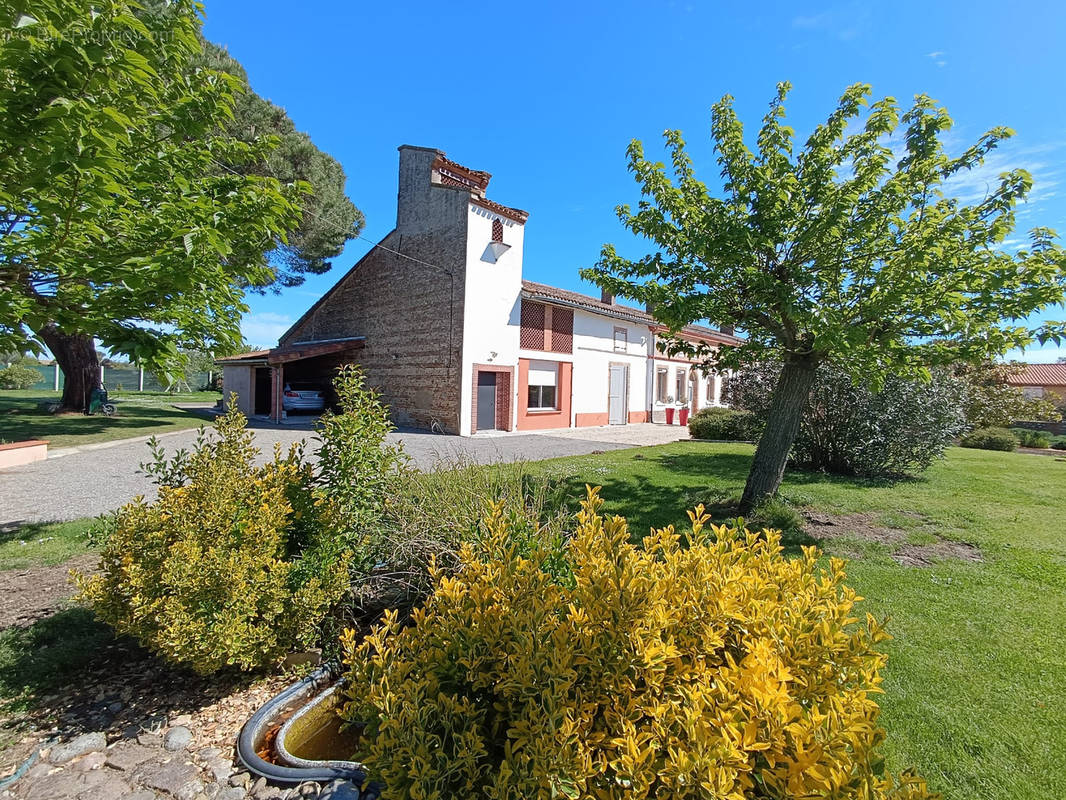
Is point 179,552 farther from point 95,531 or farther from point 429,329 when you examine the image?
point 429,329

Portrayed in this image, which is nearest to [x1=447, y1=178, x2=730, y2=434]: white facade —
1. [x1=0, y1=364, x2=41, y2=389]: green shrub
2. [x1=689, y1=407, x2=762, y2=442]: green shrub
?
[x1=689, y1=407, x2=762, y2=442]: green shrub

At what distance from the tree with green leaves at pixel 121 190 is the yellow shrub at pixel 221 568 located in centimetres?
116

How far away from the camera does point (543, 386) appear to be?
20.1 m

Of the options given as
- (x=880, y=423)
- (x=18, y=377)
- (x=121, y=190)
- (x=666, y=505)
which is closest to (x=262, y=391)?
(x=666, y=505)

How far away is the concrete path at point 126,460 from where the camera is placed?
6840 mm

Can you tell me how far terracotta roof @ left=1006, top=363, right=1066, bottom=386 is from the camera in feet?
127

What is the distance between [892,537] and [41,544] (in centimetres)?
988

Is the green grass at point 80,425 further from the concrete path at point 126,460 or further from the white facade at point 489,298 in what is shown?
the white facade at point 489,298

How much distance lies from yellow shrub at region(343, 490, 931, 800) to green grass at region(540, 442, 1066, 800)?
47.0 inches

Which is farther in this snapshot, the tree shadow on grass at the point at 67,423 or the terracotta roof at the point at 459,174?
the terracotta roof at the point at 459,174

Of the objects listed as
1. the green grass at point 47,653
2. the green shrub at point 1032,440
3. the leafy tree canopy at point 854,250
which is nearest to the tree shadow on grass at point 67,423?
the green grass at point 47,653

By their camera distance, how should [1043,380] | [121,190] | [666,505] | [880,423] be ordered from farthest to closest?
[1043,380]
[880,423]
[666,505]
[121,190]

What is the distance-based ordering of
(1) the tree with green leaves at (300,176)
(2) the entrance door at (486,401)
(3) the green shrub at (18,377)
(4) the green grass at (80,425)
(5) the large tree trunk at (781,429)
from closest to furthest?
(5) the large tree trunk at (781,429)
(4) the green grass at (80,425)
(1) the tree with green leaves at (300,176)
(2) the entrance door at (486,401)
(3) the green shrub at (18,377)

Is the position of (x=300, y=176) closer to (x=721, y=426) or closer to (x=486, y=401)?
(x=486, y=401)
